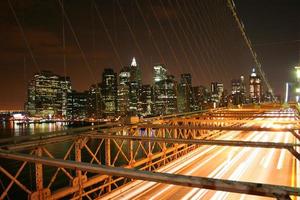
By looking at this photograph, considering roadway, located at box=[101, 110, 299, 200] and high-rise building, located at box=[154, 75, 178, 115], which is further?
high-rise building, located at box=[154, 75, 178, 115]

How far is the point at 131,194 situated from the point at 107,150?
147cm

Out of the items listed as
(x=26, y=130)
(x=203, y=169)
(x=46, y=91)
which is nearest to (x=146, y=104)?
(x=26, y=130)

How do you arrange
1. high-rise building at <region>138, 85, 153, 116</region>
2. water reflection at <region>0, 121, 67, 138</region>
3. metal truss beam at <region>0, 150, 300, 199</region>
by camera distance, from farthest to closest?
high-rise building at <region>138, 85, 153, 116</region> < water reflection at <region>0, 121, 67, 138</region> < metal truss beam at <region>0, 150, 300, 199</region>

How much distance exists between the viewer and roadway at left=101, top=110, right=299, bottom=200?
30.2 ft

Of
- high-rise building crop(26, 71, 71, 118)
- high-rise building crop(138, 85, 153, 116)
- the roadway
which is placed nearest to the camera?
the roadway

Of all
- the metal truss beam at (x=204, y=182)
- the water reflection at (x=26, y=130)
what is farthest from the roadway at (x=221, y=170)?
the water reflection at (x=26, y=130)

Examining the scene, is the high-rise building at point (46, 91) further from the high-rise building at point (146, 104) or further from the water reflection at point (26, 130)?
the high-rise building at point (146, 104)

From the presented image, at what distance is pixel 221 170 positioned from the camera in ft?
42.7

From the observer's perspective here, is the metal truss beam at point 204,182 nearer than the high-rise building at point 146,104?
Yes

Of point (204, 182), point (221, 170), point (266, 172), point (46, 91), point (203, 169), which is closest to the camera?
point (204, 182)

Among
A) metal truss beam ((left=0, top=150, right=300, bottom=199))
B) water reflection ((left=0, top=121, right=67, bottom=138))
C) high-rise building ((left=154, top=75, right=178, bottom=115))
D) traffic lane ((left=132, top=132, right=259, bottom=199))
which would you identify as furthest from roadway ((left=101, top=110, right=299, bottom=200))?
water reflection ((left=0, top=121, right=67, bottom=138))

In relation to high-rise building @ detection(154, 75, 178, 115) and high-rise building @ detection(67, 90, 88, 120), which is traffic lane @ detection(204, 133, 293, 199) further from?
high-rise building @ detection(67, 90, 88, 120)

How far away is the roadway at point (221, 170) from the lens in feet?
30.2

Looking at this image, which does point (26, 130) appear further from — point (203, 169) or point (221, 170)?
point (221, 170)
